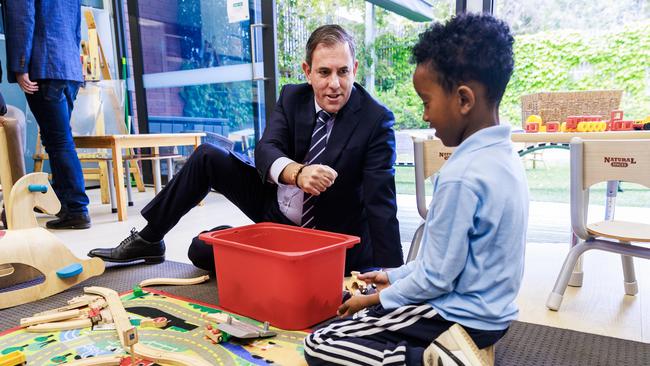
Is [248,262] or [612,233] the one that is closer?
[248,262]

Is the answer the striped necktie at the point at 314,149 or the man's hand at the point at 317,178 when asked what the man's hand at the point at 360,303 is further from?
the striped necktie at the point at 314,149

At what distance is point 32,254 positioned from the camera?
129cm

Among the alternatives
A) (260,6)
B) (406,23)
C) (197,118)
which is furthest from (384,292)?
(197,118)

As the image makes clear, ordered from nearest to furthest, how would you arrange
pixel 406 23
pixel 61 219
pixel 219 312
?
pixel 219 312, pixel 61 219, pixel 406 23

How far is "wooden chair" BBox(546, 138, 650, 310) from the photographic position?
1.08 meters

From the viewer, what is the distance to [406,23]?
282 centimetres

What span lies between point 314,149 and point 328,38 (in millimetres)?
316

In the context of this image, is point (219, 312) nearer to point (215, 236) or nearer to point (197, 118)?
point (215, 236)

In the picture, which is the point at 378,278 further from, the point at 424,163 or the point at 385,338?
the point at 424,163

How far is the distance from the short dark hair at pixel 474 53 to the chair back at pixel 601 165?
0.61 m

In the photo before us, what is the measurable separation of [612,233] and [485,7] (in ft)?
4.82

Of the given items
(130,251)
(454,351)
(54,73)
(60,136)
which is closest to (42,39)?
(54,73)

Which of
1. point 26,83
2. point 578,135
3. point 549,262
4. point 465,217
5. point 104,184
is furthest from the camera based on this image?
point 104,184

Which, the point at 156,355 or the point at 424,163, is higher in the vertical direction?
the point at 424,163
